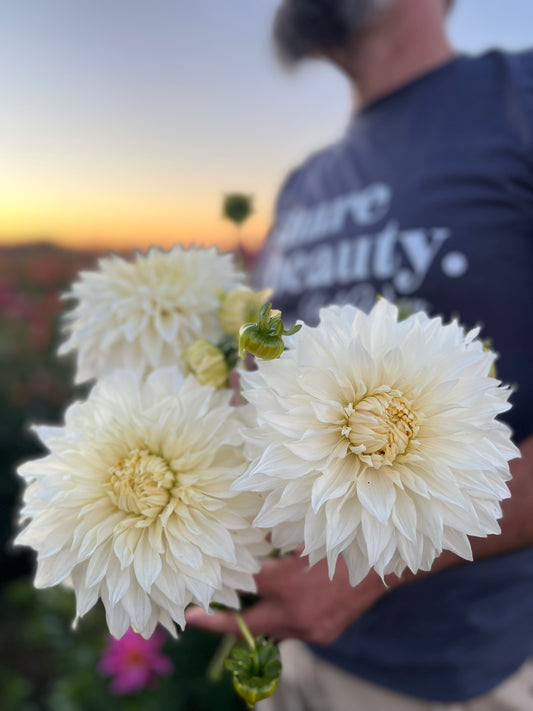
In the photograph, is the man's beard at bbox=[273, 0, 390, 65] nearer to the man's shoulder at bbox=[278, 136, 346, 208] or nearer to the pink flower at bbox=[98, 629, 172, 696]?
the man's shoulder at bbox=[278, 136, 346, 208]

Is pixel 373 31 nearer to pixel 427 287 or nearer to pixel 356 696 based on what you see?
pixel 427 287

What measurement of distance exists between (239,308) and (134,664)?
1.20 meters

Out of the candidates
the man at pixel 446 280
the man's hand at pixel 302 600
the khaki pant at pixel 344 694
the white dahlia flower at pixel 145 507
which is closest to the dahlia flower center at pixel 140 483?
the white dahlia flower at pixel 145 507

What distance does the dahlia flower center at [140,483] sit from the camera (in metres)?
0.43

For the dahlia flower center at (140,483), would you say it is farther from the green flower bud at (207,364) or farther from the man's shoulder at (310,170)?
the man's shoulder at (310,170)

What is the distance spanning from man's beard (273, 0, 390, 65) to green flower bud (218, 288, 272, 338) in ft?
3.12

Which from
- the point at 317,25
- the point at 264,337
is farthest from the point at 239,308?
the point at 317,25

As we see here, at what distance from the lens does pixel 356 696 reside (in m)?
1.00

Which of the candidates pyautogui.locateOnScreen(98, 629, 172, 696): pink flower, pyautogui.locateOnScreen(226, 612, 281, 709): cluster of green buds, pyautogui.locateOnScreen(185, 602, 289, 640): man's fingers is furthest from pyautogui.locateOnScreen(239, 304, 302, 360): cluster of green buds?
pyautogui.locateOnScreen(98, 629, 172, 696): pink flower

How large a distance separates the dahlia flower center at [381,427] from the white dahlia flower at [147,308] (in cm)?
23

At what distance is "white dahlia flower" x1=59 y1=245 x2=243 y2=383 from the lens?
0.56 metres

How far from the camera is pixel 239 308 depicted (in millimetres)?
548

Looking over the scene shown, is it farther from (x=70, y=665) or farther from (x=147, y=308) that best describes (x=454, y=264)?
(x=70, y=665)

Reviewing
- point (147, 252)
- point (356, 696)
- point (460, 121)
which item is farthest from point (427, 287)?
point (356, 696)
